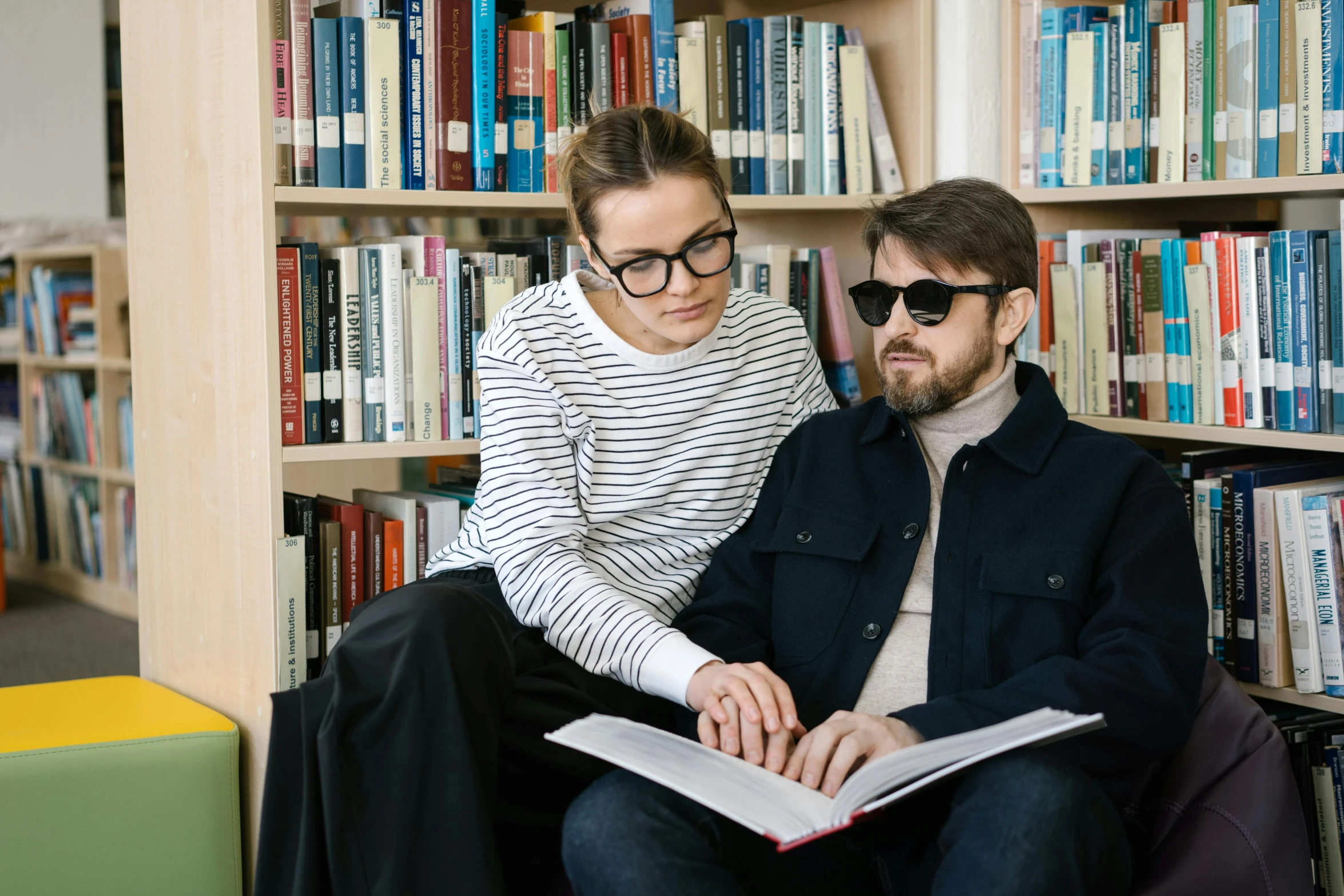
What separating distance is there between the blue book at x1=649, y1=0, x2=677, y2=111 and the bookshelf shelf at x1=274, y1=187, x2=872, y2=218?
A: 0.67 ft

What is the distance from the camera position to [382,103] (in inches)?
70.4

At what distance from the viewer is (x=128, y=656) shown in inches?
129

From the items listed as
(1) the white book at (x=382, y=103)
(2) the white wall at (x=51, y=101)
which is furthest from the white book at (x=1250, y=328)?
(2) the white wall at (x=51, y=101)

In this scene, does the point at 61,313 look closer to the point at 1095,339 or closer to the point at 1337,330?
the point at 1095,339

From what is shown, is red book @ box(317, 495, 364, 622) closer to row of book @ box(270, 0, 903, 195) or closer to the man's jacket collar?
row of book @ box(270, 0, 903, 195)

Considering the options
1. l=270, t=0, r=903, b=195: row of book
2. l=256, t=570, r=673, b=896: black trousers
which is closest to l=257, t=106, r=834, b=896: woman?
l=256, t=570, r=673, b=896: black trousers

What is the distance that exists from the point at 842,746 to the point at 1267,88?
1252 millimetres

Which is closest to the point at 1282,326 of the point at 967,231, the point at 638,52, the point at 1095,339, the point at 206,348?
the point at 1095,339

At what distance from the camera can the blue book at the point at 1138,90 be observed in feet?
6.56

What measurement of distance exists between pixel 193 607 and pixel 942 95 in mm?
1494

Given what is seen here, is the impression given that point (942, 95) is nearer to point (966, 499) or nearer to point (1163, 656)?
point (966, 499)

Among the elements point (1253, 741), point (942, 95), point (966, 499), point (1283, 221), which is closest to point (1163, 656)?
point (1253, 741)

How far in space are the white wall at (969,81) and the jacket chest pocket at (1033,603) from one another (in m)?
0.96

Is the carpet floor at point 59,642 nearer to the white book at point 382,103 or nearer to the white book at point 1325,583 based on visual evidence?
the white book at point 382,103
